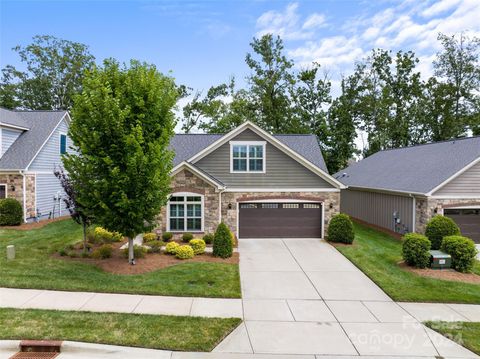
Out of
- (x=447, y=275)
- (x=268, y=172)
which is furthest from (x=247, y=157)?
(x=447, y=275)

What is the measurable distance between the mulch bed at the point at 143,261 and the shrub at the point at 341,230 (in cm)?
584

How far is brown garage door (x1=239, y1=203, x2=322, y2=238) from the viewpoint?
18.7m

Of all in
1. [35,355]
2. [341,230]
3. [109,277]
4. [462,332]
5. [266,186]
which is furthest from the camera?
[266,186]

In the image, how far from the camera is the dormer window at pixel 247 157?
18.8 metres

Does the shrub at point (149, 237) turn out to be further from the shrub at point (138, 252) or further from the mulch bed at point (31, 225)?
the mulch bed at point (31, 225)

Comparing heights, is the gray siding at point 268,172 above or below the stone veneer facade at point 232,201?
above

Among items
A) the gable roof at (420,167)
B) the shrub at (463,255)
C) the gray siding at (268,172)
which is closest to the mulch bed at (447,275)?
the shrub at (463,255)

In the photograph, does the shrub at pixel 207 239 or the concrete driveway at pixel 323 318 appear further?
the shrub at pixel 207 239

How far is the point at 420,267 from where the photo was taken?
42.4ft

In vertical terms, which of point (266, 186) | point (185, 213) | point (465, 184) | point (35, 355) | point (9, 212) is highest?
point (465, 184)

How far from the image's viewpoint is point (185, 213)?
57.1 feet

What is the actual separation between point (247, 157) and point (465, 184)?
12076 millimetres

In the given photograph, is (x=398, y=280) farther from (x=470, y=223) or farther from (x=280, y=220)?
(x=470, y=223)

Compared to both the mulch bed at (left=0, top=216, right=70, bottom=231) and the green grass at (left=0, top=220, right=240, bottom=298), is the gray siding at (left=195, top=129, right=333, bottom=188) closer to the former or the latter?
the green grass at (left=0, top=220, right=240, bottom=298)
